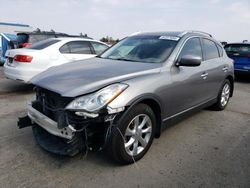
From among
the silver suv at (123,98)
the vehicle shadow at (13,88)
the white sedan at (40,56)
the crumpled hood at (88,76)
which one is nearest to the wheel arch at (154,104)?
the silver suv at (123,98)

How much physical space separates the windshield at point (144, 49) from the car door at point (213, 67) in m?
0.98

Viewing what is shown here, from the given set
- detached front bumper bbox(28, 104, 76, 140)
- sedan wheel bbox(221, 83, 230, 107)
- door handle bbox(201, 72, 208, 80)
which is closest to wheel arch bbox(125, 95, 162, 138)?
detached front bumper bbox(28, 104, 76, 140)

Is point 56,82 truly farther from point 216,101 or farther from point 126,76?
point 216,101

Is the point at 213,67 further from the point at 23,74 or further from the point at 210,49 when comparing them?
the point at 23,74

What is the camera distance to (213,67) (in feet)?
14.9

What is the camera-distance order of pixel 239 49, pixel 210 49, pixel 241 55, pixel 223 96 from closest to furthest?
pixel 210 49, pixel 223 96, pixel 241 55, pixel 239 49

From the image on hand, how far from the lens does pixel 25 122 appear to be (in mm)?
3320

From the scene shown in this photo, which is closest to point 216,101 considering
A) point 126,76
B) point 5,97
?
point 126,76

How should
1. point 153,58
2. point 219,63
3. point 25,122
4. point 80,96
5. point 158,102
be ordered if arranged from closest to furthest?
point 80,96 → point 158,102 → point 25,122 → point 153,58 → point 219,63

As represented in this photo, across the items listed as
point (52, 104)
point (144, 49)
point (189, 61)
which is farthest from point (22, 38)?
point (189, 61)

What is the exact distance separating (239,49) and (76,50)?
642 cm

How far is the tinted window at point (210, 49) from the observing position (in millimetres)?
4560

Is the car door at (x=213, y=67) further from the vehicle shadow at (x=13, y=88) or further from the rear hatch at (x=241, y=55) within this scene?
the vehicle shadow at (x=13, y=88)

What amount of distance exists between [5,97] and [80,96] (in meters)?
4.30
